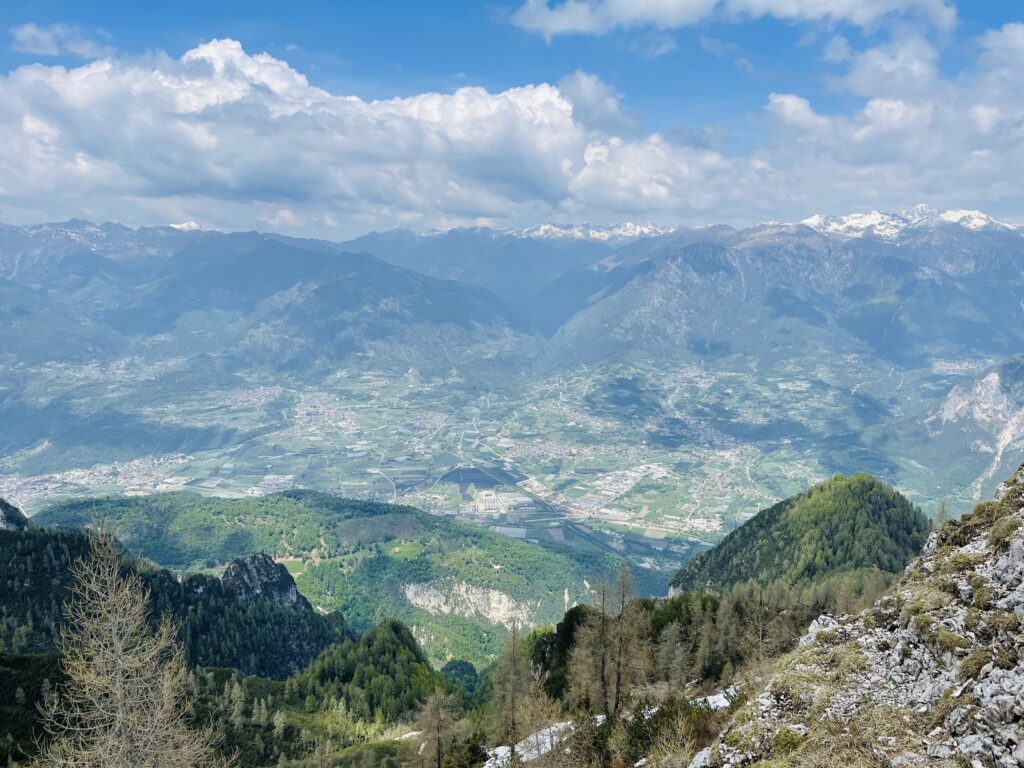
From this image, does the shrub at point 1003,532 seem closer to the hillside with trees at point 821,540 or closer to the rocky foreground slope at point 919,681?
the rocky foreground slope at point 919,681

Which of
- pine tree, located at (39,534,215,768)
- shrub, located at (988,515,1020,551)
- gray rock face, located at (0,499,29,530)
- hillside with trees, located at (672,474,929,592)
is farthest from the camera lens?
gray rock face, located at (0,499,29,530)

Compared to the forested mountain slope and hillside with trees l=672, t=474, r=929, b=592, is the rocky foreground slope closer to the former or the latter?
hillside with trees l=672, t=474, r=929, b=592

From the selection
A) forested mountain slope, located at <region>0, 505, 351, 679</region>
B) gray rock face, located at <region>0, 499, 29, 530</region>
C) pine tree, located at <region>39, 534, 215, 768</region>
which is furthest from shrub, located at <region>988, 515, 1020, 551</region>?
gray rock face, located at <region>0, 499, 29, 530</region>

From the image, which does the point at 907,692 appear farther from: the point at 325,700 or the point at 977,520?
the point at 325,700

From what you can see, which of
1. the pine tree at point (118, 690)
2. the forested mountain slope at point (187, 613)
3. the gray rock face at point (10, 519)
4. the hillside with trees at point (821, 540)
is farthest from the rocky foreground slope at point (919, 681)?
the gray rock face at point (10, 519)

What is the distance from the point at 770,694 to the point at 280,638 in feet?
597

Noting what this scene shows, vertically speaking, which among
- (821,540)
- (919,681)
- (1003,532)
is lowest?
(821,540)

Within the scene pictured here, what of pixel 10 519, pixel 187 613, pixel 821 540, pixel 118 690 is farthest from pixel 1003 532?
pixel 10 519

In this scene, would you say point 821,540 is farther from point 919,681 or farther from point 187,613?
point 187,613

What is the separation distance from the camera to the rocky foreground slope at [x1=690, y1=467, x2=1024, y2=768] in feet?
63.8

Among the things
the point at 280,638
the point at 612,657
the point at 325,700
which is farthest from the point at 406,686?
the point at 612,657

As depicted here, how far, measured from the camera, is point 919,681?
24578 mm

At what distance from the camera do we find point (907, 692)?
24.5 meters

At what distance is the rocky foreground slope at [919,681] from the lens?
766 inches
